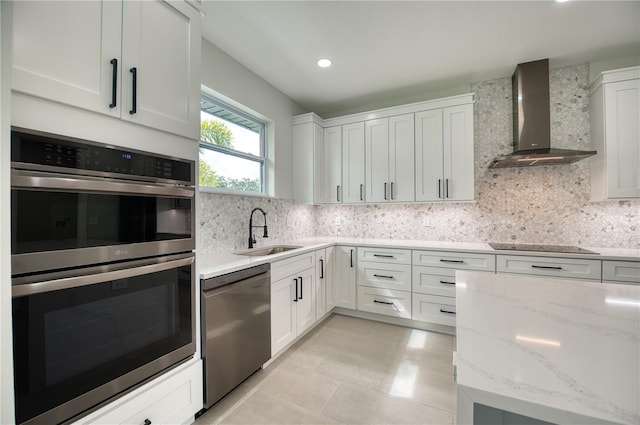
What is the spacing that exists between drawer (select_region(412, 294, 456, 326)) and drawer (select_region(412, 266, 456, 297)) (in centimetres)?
6

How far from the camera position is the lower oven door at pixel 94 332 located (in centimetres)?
92

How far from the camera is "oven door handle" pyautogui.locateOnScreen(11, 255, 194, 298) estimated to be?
35.7 inches

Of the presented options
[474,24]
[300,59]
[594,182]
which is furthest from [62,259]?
[594,182]

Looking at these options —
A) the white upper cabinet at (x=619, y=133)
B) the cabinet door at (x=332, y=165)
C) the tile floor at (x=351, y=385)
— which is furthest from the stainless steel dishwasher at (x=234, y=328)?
the white upper cabinet at (x=619, y=133)

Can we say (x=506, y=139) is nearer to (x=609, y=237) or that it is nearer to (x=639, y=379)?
(x=609, y=237)

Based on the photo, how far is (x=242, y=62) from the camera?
8.70ft

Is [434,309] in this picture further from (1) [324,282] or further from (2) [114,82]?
(2) [114,82]

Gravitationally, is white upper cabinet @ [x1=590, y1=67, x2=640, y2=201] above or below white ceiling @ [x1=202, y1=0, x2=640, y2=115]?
below

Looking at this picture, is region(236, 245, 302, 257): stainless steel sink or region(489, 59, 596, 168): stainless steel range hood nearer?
region(236, 245, 302, 257): stainless steel sink

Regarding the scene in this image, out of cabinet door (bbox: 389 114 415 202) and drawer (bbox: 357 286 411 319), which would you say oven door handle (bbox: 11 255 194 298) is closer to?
drawer (bbox: 357 286 411 319)

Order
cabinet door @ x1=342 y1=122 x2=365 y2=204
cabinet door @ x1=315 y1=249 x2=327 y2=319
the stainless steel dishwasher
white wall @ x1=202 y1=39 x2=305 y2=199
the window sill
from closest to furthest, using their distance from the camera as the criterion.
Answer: the stainless steel dishwasher → the window sill → white wall @ x1=202 y1=39 x2=305 y2=199 → cabinet door @ x1=315 y1=249 x2=327 y2=319 → cabinet door @ x1=342 y1=122 x2=365 y2=204

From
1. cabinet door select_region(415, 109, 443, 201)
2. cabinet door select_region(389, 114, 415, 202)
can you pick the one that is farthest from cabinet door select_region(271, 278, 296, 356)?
cabinet door select_region(415, 109, 443, 201)

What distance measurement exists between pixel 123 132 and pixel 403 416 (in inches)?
88.4

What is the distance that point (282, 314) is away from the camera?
2.30m
